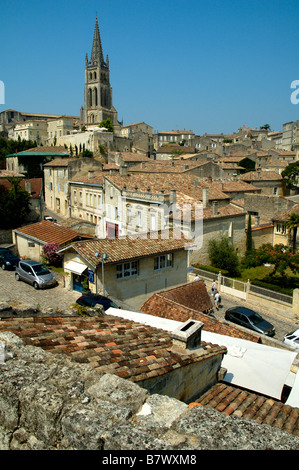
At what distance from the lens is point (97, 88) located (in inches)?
4149

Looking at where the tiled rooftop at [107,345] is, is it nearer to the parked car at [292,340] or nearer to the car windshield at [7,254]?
the parked car at [292,340]

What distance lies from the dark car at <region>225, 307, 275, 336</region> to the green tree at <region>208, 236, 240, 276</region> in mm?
9470

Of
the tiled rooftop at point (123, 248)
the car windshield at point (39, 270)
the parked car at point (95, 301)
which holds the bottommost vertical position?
the car windshield at point (39, 270)

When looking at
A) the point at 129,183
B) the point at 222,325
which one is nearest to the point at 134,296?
the point at 222,325

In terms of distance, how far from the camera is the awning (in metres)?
16.3

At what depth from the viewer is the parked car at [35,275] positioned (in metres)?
18.5

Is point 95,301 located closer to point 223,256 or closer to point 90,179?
point 223,256

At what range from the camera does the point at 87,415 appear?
2.58 metres

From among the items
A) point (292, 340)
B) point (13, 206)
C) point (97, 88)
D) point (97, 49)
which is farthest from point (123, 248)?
point (97, 49)

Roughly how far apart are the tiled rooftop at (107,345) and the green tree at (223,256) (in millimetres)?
20926

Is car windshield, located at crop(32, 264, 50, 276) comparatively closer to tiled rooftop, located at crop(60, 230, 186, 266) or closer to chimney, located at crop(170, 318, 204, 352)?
tiled rooftop, located at crop(60, 230, 186, 266)

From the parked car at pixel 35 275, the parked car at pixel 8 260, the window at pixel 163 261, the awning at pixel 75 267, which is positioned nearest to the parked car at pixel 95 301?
the awning at pixel 75 267

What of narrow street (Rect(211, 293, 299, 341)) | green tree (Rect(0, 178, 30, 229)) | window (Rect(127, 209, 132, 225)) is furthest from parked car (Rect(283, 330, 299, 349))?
green tree (Rect(0, 178, 30, 229))
